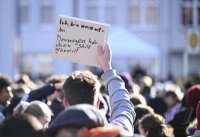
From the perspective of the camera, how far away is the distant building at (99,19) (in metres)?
41.4

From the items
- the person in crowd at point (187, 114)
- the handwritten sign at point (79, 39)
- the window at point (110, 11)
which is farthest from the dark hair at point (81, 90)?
the window at point (110, 11)

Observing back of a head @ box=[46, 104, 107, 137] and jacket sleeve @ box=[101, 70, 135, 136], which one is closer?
back of a head @ box=[46, 104, 107, 137]

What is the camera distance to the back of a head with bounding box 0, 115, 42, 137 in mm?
3766

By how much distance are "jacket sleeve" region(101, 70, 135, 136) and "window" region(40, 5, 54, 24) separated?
38.4 metres

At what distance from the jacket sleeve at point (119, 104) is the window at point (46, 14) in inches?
1512

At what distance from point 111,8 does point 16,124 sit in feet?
131

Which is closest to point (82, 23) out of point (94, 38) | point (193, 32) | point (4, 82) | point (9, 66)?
point (94, 38)

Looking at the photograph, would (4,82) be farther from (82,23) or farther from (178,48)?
(178,48)

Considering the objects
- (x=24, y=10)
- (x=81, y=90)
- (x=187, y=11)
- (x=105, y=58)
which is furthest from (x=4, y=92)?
(x=24, y=10)

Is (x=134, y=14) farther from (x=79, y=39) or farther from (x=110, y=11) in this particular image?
(x=79, y=39)

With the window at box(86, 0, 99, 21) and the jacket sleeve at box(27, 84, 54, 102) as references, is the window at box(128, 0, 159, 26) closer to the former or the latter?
the window at box(86, 0, 99, 21)

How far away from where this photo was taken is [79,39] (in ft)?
18.9

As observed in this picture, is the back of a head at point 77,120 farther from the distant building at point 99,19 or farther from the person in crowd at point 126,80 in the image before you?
the distant building at point 99,19

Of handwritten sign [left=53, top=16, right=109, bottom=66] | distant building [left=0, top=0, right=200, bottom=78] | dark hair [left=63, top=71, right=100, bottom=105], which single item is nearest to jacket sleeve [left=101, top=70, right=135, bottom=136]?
dark hair [left=63, top=71, right=100, bottom=105]
